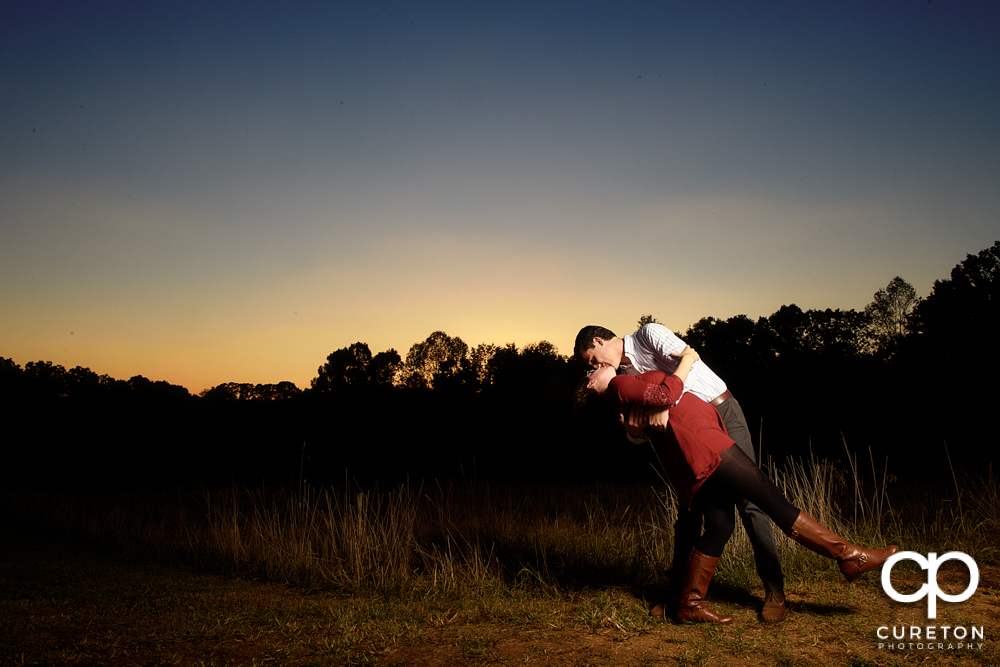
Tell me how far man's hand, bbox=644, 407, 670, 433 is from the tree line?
17.2 meters

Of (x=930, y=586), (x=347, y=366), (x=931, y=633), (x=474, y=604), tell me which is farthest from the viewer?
(x=347, y=366)

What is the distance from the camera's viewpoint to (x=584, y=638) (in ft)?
11.1

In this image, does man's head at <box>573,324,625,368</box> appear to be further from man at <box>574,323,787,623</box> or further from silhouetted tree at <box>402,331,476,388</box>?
silhouetted tree at <box>402,331,476,388</box>

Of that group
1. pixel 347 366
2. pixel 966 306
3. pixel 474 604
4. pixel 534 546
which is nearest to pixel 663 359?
pixel 474 604

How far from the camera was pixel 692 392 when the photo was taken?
3.45 m

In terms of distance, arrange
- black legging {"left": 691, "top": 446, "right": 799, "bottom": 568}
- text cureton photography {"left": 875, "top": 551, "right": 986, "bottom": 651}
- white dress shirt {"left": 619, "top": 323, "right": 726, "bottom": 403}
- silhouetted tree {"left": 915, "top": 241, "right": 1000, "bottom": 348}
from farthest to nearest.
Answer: silhouetted tree {"left": 915, "top": 241, "right": 1000, "bottom": 348} → white dress shirt {"left": 619, "top": 323, "right": 726, "bottom": 403} → black legging {"left": 691, "top": 446, "right": 799, "bottom": 568} → text cureton photography {"left": 875, "top": 551, "right": 986, "bottom": 651}

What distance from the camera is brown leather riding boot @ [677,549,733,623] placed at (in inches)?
131

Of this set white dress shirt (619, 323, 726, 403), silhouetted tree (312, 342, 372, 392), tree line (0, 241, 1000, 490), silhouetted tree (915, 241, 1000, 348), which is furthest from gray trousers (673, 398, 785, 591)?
silhouetted tree (312, 342, 372, 392)

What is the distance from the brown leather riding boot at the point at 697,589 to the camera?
3332 millimetres

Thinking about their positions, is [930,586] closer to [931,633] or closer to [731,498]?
[931,633]

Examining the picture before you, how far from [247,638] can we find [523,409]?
20568 mm

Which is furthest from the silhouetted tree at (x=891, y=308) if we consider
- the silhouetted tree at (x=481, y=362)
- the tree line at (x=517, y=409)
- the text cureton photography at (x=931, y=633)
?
the text cureton photography at (x=931, y=633)

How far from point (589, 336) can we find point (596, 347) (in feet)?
0.23

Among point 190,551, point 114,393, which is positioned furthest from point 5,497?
point 114,393
